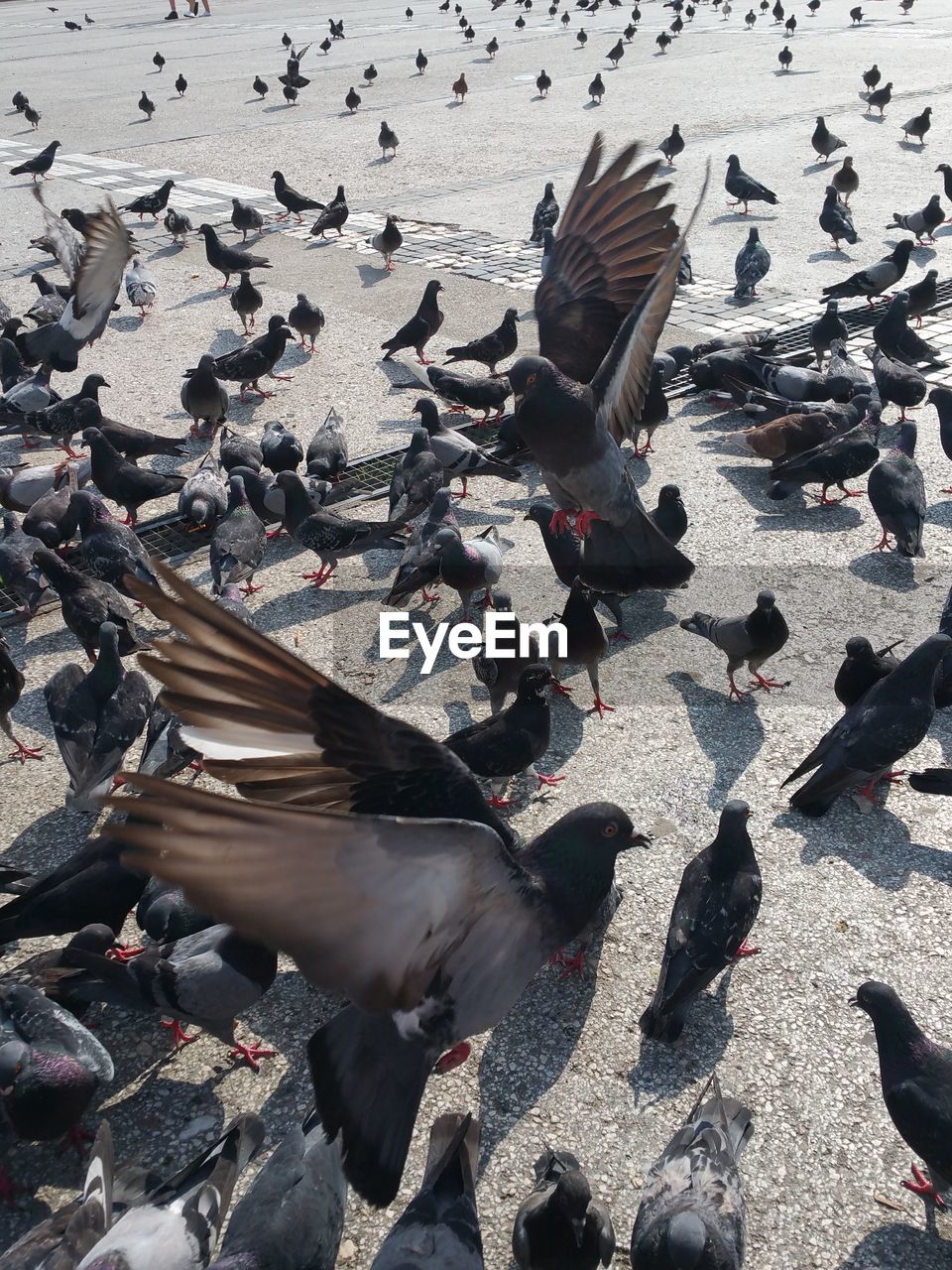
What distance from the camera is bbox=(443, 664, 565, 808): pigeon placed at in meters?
5.37

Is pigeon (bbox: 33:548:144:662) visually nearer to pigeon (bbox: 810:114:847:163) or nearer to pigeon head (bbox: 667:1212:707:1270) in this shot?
pigeon head (bbox: 667:1212:707:1270)

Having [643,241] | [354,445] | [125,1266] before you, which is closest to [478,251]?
[354,445]

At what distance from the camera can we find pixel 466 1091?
4160 mm

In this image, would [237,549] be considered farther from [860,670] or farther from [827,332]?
[827,332]

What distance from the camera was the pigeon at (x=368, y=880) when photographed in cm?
232

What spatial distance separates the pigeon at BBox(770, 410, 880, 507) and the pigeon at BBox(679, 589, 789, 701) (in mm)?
2356

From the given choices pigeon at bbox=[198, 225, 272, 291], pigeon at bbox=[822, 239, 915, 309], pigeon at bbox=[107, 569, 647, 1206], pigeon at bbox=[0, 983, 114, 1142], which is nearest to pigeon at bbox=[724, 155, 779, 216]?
pigeon at bbox=[822, 239, 915, 309]

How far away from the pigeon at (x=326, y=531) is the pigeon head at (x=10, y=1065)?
446 centimetres

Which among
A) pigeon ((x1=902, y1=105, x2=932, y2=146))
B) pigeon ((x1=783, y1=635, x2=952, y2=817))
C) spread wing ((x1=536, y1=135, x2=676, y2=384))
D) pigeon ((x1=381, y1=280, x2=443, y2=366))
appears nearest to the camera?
pigeon ((x1=783, y1=635, x2=952, y2=817))

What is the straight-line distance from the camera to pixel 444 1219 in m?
3.35

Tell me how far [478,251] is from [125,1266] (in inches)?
541

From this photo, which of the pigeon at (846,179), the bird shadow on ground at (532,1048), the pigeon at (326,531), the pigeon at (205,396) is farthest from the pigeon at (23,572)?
the pigeon at (846,179)

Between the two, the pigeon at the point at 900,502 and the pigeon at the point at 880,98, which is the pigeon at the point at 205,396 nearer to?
the pigeon at the point at 900,502

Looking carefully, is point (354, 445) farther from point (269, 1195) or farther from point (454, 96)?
point (454, 96)
